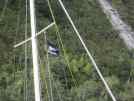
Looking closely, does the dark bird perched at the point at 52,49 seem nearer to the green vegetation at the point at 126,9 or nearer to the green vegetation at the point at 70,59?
the green vegetation at the point at 70,59

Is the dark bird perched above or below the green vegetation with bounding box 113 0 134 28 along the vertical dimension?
above

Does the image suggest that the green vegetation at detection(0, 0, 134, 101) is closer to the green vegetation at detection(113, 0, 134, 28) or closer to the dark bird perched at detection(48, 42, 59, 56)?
the dark bird perched at detection(48, 42, 59, 56)

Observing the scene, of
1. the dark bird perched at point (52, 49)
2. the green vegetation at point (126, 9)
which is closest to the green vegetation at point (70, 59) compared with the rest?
the dark bird perched at point (52, 49)

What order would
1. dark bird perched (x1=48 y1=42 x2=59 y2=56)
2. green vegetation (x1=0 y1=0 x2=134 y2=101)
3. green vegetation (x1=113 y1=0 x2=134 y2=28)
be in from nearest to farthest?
1. green vegetation (x1=0 y1=0 x2=134 y2=101)
2. dark bird perched (x1=48 y1=42 x2=59 y2=56)
3. green vegetation (x1=113 y1=0 x2=134 y2=28)

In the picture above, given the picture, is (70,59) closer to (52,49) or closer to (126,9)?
(52,49)

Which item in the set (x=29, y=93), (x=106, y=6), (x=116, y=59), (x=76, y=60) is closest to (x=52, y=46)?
(x=76, y=60)

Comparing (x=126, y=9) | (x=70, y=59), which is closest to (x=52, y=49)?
(x=70, y=59)

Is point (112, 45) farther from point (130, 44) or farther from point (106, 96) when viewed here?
point (106, 96)

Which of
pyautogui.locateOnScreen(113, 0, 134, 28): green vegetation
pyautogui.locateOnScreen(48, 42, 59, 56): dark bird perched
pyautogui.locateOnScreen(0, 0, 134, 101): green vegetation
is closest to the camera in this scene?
pyautogui.locateOnScreen(0, 0, 134, 101): green vegetation

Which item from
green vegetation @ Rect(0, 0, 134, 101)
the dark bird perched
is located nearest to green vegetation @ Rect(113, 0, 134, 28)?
green vegetation @ Rect(0, 0, 134, 101)
